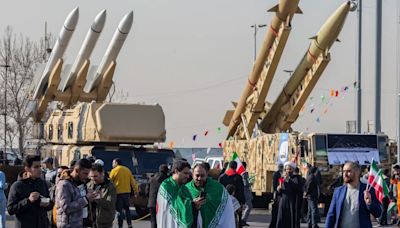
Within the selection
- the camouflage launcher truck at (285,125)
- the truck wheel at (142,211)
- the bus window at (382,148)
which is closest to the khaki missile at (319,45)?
the camouflage launcher truck at (285,125)

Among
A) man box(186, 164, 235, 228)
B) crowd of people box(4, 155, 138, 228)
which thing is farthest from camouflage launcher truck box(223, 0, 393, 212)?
man box(186, 164, 235, 228)

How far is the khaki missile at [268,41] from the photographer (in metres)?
29.7

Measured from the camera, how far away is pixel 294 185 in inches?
718

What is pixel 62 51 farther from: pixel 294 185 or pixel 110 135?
pixel 294 185

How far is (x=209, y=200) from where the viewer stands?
9.98 meters

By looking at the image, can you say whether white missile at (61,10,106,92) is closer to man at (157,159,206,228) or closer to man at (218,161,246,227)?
man at (218,161,246,227)

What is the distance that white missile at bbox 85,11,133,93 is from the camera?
1323 inches

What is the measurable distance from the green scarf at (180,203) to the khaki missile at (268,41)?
2013 cm

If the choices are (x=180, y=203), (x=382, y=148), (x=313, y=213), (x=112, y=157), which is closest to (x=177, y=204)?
(x=180, y=203)

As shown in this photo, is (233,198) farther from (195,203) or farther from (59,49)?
(59,49)

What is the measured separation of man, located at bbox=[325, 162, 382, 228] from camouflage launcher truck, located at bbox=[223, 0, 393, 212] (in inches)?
637

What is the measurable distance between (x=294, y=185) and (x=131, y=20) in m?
18.1

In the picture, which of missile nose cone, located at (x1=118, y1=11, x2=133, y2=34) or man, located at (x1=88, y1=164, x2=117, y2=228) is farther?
missile nose cone, located at (x1=118, y1=11, x2=133, y2=34)

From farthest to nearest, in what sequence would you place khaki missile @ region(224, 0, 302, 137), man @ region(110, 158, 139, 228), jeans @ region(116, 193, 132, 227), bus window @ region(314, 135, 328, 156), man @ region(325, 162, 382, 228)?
khaki missile @ region(224, 0, 302, 137), bus window @ region(314, 135, 328, 156), man @ region(110, 158, 139, 228), jeans @ region(116, 193, 132, 227), man @ region(325, 162, 382, 228)
